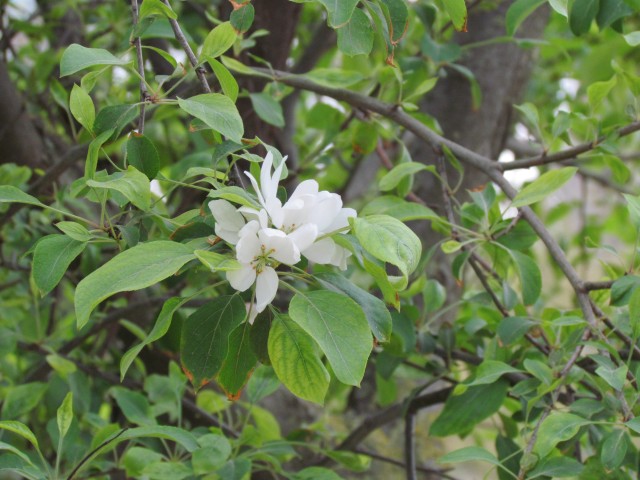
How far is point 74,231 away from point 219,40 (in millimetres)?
187

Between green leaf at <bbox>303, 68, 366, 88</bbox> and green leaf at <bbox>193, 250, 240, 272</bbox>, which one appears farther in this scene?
green leaf at <bbox>303, 68, 366, 88</bbox>

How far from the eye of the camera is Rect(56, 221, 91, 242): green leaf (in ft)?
1.85

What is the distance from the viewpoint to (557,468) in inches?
26.0

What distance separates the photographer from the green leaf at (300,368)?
548 mm

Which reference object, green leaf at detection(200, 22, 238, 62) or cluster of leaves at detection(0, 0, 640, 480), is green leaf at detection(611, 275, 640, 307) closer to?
cluster of leaves at detection(0, 0, 640, 480)

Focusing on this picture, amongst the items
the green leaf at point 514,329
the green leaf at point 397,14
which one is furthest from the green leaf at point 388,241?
the green leaf at point 514,329

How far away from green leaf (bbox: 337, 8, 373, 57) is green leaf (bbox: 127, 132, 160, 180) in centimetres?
18

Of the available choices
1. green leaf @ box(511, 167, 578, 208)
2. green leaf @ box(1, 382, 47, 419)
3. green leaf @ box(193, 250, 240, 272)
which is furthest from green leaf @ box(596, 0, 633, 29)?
green leaf @ box(1, 382, 47, 419)

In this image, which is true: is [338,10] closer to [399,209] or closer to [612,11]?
[399,209]

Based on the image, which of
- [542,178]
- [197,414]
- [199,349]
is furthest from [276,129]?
[199,349]

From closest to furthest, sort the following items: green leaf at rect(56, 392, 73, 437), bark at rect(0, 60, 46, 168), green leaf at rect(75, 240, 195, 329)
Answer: green leaf at rect(75, 240, 195, 329), green leaf at rect(56, 392, 73, 437), bark at rect(0, 60, 46, 168)

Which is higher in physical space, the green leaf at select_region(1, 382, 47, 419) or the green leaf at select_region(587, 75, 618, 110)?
the green leaf at select_region(587, 75, 618, 110)

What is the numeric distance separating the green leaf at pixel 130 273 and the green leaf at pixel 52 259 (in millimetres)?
83

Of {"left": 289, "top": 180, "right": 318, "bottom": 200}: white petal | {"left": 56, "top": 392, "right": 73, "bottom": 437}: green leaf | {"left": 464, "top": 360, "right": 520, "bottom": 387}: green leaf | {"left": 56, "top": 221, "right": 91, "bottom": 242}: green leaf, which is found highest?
{"left": 56, "top": 221, "right": 91, "bottom": 242}: green leaf
